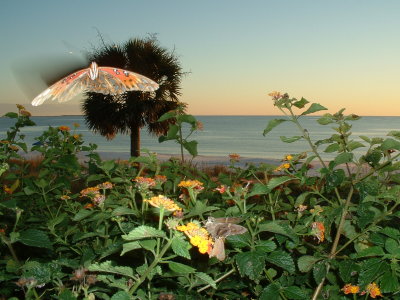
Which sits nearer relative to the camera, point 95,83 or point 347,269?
point 347,269

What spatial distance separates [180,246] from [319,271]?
0.62m

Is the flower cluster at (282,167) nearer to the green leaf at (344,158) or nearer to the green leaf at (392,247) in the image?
the green leaf at (344,158)

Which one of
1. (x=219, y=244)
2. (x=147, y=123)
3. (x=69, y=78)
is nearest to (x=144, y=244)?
(x=219, y=244)

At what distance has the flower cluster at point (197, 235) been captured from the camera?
81 centimetres

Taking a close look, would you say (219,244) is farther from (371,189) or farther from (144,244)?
(371,189)

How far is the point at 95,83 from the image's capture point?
2873 mm

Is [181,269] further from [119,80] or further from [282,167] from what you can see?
[119,80]

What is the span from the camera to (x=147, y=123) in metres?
14.9

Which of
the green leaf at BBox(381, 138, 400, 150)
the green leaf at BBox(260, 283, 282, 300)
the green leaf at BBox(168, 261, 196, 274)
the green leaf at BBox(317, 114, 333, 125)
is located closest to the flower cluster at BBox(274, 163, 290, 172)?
the green leaf at BBox(317, 114, 333, 125)

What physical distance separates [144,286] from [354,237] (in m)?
0.63

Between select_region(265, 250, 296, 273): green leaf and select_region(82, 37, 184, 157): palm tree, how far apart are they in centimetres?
1347

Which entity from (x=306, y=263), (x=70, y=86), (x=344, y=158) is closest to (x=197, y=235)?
(x=306, y=263)

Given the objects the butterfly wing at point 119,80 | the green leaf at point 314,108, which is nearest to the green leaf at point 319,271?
the green leaf at point 314,108

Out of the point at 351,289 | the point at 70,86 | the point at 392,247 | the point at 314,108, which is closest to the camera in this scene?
A: the point at 392,247
